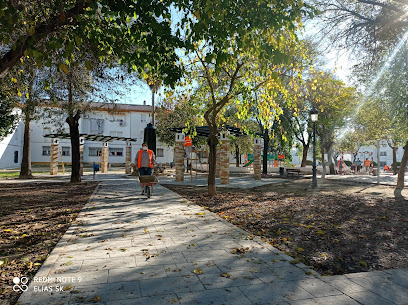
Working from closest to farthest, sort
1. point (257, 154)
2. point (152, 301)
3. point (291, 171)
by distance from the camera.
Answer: point (152, 301), point (257, 154), point (291, 171)

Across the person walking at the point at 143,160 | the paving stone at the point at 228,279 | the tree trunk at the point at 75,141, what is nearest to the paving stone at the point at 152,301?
the paving stone at the point at 228,279

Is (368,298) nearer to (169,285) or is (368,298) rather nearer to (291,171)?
(169,285)

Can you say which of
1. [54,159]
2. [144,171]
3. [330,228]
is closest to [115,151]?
[54,159]

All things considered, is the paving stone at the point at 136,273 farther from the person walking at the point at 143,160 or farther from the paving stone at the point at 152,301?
the person walking at the point at 143,160

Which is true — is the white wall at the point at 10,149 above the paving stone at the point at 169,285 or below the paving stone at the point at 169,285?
above

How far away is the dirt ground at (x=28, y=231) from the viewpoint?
3529 mm

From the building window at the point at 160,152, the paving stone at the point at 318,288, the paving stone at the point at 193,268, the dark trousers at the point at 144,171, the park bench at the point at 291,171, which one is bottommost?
the paving stone at the point at 193,268

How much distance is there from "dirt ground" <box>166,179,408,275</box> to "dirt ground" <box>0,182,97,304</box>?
3.51 metres

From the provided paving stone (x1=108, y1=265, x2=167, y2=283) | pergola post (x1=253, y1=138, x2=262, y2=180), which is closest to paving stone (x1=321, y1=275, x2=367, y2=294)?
paving stone (x1=108, y1=265, x2=167, y2=283)

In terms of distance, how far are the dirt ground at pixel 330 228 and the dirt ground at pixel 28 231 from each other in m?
3.51

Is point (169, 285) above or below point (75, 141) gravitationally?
below

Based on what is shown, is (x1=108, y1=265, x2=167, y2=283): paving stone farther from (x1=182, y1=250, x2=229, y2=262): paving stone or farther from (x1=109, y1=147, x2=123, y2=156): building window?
(x1=109, y1=147, x2=123, y2=156): building window

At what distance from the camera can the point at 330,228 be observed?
5.95 metres

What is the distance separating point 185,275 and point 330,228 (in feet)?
12.6
